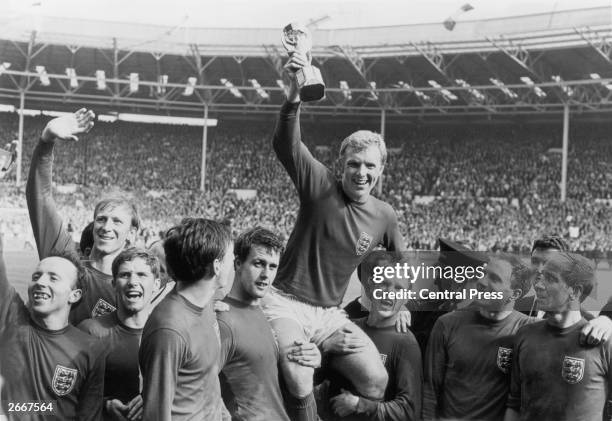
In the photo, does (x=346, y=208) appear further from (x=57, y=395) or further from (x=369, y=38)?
(x=369, y=38)

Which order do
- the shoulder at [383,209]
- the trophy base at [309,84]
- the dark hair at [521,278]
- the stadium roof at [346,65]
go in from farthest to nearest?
the stadium roof at [346,65]
the dark hair at [521,278]
the shoulder at [383,209]
the trophy base at [309,84]

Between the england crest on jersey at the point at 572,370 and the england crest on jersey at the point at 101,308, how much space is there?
1.90 m

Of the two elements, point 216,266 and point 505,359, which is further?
point 505,359

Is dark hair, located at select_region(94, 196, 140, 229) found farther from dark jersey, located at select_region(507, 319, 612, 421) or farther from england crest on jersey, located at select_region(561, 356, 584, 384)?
england crest on jersey, located at select_region(561, 356, 584, 384)

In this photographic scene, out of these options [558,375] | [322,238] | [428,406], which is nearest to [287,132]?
[322,238]

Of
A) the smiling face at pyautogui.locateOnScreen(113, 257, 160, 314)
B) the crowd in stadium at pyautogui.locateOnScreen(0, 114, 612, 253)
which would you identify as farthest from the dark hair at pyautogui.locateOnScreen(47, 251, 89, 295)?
the crowd in stadium at pyautogui.locateOnScreen(0, 114, 612, 253)

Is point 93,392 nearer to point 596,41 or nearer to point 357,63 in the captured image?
point 357,63

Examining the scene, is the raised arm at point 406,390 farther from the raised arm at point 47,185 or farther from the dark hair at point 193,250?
the raised arm at point 47,185

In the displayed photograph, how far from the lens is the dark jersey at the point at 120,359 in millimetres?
2754

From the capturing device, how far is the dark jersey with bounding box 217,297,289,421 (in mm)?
2773

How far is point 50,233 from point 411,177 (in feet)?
23.4

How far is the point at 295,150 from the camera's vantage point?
287 cm

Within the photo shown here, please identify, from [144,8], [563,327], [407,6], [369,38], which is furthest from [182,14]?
[563,327]

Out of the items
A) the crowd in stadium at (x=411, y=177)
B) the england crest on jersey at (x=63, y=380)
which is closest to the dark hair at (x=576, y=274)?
the england crest on jersey at (x=63, y=380)
